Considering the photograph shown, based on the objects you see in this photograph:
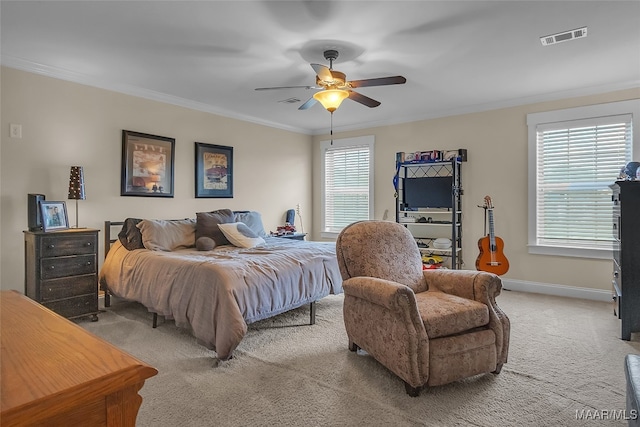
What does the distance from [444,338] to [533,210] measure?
3293 mm

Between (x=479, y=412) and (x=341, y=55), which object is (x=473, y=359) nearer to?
(x=479, y=412)

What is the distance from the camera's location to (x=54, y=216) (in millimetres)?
3473

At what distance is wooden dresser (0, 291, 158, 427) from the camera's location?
1.72ft

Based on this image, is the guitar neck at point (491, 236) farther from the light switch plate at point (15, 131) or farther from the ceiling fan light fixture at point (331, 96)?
the light switch plate at point (15, 131)

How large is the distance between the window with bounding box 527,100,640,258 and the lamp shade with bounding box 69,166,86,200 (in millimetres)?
5187

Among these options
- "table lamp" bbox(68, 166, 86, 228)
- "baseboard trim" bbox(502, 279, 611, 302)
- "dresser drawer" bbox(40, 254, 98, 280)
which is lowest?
"baseboard trim" bbox(502, 279, 611, 302)

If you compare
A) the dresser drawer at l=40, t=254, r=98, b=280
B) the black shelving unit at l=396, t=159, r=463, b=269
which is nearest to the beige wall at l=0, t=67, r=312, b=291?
the dresser drawer at l=40, t=254, r=98, b=280

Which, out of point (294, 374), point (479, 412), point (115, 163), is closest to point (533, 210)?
point (479, 412)

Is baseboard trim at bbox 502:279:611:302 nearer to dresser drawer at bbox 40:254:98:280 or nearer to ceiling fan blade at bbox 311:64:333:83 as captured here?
ceiling fan blade at bbox 311:64:333:83

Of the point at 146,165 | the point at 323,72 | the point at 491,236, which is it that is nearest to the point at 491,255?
the point at 491,236

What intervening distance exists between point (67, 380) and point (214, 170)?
4861 mm

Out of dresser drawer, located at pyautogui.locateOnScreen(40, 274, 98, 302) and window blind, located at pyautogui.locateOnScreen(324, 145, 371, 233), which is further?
window blind, located at pyautogui.locateOnScreen(324, 145, 371, 233)

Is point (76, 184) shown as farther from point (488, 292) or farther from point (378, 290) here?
point (488, 292)

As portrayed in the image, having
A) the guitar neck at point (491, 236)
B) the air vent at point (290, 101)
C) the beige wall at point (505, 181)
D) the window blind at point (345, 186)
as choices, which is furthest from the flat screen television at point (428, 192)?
the air vent at point (290, 101)
